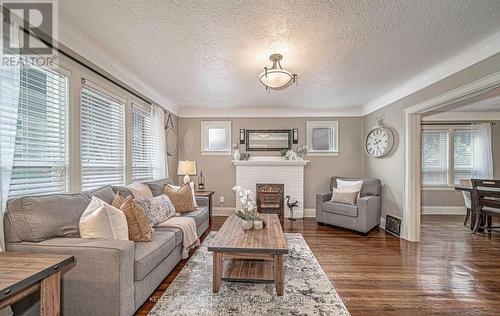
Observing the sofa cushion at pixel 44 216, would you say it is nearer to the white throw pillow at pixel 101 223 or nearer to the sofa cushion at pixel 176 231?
the white throw pillow at pixel 101 223

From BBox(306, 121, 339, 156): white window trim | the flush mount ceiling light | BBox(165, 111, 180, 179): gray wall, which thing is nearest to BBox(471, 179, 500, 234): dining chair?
BBox(306, 121, 339, 156): white window trim

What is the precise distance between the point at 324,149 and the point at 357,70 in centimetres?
256

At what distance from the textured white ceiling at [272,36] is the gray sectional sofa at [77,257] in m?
1.59

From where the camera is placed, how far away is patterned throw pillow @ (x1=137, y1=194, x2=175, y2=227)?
277cm

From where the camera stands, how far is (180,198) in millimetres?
3639

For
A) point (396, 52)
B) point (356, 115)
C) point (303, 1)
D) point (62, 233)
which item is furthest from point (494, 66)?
point (62, 233)

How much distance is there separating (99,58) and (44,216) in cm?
181

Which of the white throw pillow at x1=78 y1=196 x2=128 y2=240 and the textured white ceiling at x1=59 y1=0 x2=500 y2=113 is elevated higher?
the textured white ceiling at x1=59 y1=0 x2=500 y2=113

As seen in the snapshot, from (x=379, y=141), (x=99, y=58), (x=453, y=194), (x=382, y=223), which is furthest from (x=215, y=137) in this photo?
(x=453, y=194)

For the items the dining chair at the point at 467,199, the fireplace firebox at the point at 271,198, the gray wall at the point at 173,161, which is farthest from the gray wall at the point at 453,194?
the gray wall at the point at 173,161

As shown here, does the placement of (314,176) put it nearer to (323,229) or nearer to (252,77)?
(323,229)

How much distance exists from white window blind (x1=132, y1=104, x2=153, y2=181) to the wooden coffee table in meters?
Answer: 1.93

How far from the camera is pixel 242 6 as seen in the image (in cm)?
185

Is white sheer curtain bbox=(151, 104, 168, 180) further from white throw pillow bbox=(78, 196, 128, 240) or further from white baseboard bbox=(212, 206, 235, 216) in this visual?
white throw pillow bbox=(78, 196, 128, 240)
